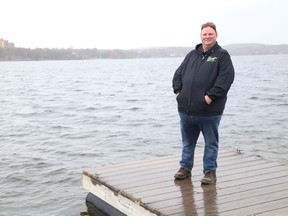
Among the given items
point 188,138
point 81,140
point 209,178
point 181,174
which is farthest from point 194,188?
point 81,140

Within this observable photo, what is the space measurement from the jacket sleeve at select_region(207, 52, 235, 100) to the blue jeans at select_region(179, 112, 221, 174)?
1.27ft

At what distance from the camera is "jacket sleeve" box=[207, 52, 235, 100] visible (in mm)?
5344

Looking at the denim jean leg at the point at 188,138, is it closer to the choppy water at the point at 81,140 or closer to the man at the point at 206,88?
the man at the point at 206,88

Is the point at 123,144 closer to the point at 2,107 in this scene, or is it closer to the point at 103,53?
the point at 2,107

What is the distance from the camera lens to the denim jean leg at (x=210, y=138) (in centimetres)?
566

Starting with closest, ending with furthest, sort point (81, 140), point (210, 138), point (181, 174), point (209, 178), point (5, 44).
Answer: point (210, 138), point (209, 178), point (181, 174), point (81, 140), point (5, 44)

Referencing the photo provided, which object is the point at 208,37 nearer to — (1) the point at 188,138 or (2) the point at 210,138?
(2) the point at 210,138

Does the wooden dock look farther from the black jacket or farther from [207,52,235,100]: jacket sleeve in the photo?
[207,52,235,100]: jacket sleeve

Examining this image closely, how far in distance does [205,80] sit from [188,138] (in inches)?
39.2

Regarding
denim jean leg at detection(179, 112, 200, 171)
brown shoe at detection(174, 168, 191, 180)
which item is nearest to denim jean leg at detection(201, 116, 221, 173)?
denim jean leg at detection(179, 112, 200, 171)

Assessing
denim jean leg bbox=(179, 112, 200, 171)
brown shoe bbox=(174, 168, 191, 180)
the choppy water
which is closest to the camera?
denim jean leg bbox=(179, 112, 200, 171)

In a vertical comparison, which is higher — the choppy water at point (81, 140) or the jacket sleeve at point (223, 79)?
the jacket sleeve at point (223, 79)

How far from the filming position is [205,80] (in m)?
5.47

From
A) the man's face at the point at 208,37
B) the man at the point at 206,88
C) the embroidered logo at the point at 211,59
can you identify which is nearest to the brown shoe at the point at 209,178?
the man at the point at 206,88
